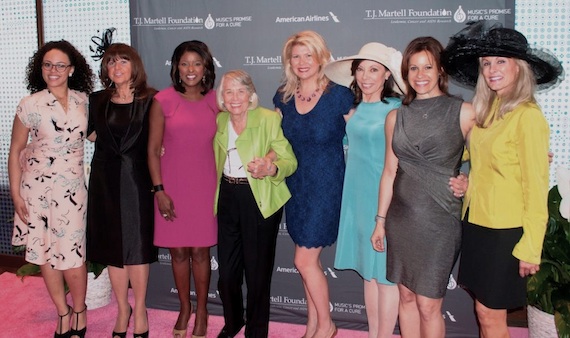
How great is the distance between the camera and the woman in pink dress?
3264mm

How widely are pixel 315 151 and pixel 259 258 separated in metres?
0.70

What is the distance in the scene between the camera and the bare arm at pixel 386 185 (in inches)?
108

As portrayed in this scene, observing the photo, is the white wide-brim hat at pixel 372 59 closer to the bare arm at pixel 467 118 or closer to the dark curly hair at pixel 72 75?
the bare arm at pixel 467 118

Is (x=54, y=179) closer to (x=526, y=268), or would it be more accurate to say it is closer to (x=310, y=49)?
(x=310, y=49)

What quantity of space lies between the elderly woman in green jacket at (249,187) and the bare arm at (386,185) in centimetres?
56

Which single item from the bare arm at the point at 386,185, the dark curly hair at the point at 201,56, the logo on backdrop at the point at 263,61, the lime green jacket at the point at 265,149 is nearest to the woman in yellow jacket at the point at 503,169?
the bare arm at the point at 386,185

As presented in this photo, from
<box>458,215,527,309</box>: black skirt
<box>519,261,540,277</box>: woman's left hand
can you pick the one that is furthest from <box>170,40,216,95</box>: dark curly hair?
<box>519,261,540,277</box>: woman's left hand

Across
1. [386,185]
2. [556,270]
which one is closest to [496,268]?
[386,185]

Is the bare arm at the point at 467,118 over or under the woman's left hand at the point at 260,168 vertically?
over

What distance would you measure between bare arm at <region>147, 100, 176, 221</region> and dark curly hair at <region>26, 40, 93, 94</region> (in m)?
0.58

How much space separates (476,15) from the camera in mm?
3445

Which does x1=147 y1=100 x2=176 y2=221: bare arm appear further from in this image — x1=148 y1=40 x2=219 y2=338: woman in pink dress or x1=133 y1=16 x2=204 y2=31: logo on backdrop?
x1=133 y1=16 x2=204 y2=31: logo on backdrop

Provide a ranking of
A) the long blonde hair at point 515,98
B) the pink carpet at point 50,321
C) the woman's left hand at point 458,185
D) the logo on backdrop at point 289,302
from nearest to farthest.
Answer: the long blonde hair at point 515,98, the woman's left hand at point 458,185, the pink carpet at point 50,321, the logo on backdrop at point 289,302

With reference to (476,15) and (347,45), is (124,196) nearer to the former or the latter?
(347,45)
